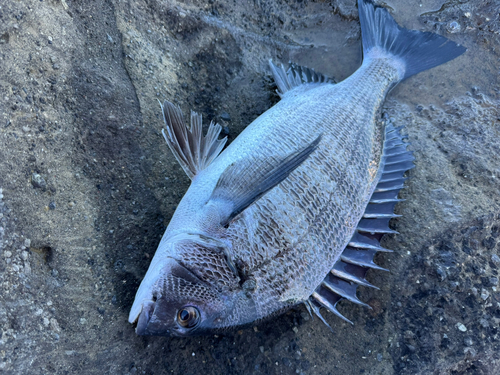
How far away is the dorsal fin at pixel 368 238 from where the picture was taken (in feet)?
7.12

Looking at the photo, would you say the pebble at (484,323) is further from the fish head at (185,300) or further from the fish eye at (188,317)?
the fish eye at (188,317)

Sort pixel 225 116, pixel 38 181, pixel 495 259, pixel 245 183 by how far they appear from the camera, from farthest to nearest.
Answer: pixel 225 116
pixel 495 259
pixel 245 183
pixel 38 181

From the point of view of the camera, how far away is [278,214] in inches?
81.0

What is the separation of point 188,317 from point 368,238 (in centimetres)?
146

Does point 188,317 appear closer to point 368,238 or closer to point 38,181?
point 38,181

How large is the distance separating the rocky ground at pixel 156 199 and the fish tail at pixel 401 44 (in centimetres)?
18

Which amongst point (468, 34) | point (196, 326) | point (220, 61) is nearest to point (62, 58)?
point (220, 61)

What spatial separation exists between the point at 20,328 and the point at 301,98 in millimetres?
2614

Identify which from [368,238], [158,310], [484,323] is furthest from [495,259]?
[158,310]

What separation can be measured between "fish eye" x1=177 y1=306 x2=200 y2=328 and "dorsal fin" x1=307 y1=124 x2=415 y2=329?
0.81 meters

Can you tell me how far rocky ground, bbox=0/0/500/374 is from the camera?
1.85 m

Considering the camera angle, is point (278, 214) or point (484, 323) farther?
point (484, 323)

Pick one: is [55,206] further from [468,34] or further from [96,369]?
[468,34]

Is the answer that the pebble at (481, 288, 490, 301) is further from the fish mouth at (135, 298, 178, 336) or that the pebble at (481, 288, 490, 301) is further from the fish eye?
the fish mouth at (135, 298, 178, 336)
